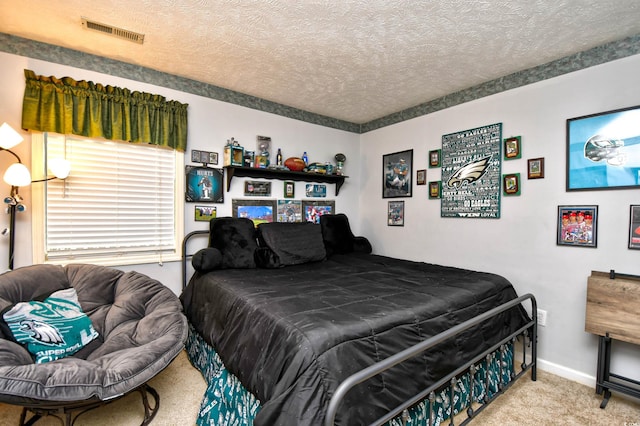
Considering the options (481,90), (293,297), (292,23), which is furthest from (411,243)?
(292,23)

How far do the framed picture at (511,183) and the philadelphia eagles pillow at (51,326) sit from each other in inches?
133

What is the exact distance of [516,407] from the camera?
1.98m

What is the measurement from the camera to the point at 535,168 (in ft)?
8.46

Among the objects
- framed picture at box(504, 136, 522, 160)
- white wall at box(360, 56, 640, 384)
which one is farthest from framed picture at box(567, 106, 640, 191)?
framed picture at box(504, 136, 522, 160)

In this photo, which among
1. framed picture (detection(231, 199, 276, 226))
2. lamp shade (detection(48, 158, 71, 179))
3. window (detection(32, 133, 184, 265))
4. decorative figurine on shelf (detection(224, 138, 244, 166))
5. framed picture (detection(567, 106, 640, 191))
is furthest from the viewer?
framed picture (detection(231, 199, 276, 226))

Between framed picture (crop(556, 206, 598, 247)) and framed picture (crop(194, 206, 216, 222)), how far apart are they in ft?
10.1

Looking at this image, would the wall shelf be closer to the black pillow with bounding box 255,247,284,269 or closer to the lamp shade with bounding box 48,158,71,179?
the black pillow with bounding box 255,247,284,269

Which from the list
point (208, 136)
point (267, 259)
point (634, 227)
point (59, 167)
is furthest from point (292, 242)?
point (634, 227)

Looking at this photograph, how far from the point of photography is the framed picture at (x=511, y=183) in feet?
8.82

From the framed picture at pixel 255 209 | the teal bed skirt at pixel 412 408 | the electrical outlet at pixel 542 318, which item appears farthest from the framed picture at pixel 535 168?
the framed picture at pixel 255 209

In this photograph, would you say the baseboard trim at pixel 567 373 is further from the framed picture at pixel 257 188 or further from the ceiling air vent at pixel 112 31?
the ceiling air vent at pixel 112 31

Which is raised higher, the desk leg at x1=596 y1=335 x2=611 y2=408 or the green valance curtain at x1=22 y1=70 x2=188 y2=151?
the green valance curtain at x1=22 y1=70 x2=188 y2=151

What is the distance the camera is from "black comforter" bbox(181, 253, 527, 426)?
123 centimetres

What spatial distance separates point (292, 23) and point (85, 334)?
2385 mm
